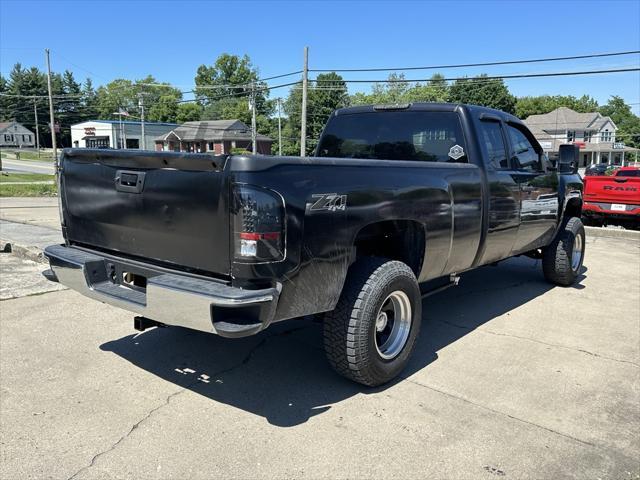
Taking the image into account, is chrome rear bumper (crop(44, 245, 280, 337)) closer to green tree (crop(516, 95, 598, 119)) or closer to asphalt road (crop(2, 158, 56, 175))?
asphalt road (crop(2, 158, 56, 175))

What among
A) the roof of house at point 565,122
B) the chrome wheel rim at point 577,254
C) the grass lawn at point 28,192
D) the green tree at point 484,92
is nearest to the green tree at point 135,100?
the green tree at point 484,92

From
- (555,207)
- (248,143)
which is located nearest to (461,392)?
(555,207)

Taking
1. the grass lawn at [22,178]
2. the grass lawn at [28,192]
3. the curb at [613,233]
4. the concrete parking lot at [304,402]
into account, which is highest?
the grass lawn at [22,178]

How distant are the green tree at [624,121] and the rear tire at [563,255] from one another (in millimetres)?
106880

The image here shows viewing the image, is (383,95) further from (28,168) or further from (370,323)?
(370,323)

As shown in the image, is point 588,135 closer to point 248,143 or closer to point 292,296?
point 248,143

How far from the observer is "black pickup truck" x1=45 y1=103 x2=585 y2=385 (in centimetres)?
279

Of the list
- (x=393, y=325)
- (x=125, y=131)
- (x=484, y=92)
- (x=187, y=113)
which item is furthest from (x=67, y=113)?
(x=393, y=325)

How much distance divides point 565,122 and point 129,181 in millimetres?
83172

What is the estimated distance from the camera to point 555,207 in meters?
6.32

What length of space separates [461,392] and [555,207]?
3.49 metres

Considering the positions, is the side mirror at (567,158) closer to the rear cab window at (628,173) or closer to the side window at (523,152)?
the side window at (523,152)

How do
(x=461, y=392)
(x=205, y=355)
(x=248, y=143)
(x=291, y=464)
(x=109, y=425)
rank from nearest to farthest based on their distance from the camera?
(x=291, y=464) < (x=109, y=425) < (x=461, y=392) < (x=205, y=355) < (x=248, y=143)

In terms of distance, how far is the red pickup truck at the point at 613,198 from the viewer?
12.3 metres
